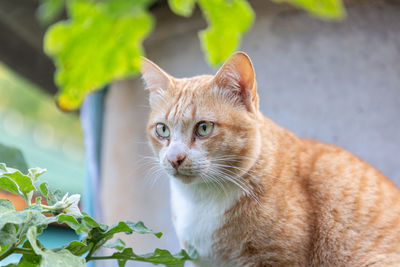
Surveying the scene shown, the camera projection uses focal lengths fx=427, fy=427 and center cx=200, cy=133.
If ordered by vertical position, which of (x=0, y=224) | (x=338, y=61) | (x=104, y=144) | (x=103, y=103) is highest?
(x=0, y=224)

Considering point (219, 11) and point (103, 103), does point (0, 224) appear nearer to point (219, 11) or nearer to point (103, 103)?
point (219, 11)

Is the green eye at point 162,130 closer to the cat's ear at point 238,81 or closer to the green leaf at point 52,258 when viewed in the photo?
the cat's ear at point 238,81

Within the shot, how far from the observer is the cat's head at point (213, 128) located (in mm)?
1551

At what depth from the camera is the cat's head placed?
61.1 inches

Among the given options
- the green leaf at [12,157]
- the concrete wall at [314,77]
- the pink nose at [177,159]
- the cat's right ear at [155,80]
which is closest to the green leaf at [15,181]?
the green leaf at [12,157]

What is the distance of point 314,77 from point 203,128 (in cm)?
85

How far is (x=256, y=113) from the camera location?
1681mm

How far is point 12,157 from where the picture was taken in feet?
4.25

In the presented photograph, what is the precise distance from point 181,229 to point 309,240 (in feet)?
1.61

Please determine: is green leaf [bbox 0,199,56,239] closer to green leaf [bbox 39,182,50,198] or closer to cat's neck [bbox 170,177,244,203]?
green leaf [bbox 39,182,50,198]

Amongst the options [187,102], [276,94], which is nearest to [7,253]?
[187,102]

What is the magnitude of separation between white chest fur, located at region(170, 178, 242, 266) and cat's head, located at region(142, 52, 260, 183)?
82 mm

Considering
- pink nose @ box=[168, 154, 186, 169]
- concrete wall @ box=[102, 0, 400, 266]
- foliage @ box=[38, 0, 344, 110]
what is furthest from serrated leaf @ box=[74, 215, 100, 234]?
concrete wall @ box=[102, 0, 400, 266]

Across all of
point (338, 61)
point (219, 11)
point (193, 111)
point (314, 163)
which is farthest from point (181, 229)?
point (219, 11)
